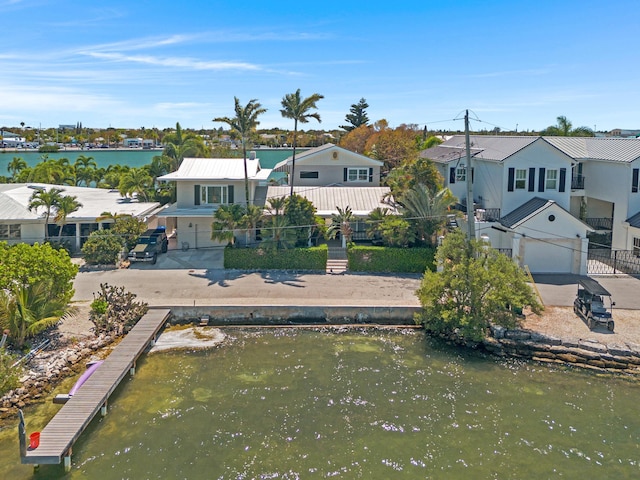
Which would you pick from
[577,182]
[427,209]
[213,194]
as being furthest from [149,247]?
[577,182]

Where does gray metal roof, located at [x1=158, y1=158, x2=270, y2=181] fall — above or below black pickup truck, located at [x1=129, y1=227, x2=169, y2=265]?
above

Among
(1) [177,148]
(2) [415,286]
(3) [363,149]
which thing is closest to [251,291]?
(2) [415,286]

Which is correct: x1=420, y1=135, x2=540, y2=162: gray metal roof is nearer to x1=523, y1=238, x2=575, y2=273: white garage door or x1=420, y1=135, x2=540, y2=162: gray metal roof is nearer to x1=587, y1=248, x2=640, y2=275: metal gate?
x1=523, y1=238, x2=575, y2=273: white garage door

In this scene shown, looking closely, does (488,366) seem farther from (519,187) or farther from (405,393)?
(519,187)

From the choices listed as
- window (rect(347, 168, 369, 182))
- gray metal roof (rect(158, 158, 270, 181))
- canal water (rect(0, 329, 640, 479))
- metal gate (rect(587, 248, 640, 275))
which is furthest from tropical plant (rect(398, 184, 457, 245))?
window (rect(347, 168, 369, 182))

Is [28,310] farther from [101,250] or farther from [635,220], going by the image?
[635,220]

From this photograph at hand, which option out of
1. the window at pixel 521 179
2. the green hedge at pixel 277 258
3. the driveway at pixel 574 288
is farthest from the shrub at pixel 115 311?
the window at pixel 521 179
